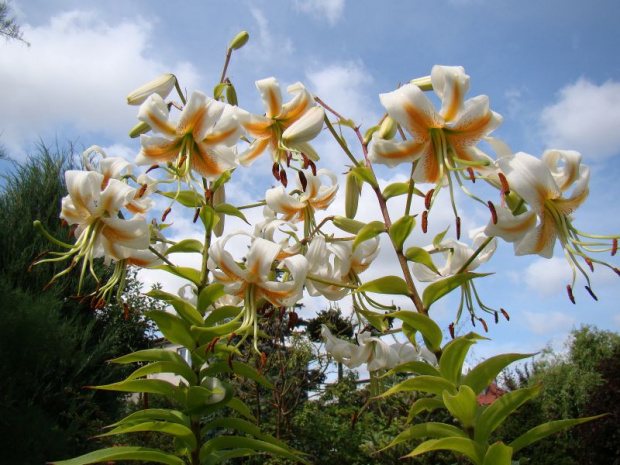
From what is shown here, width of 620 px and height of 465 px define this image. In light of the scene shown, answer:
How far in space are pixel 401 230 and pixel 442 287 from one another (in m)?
0.09

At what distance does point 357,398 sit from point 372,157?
377 cm

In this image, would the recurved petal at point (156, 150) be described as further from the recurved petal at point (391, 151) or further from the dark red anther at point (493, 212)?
the dark red anther at point (493, 212)

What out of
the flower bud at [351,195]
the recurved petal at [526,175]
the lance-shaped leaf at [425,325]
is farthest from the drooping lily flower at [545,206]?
the flower bud at [351,195]

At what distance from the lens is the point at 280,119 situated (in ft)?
2.62

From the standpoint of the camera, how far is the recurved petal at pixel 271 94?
77 centimetres

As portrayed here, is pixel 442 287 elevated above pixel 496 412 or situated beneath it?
elevated above

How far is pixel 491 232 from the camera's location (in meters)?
0.56

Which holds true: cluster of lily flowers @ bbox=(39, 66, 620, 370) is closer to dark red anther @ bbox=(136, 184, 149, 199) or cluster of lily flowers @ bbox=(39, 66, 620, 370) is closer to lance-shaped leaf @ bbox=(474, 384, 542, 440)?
dark red anther @ bbox=(136, 184, 149, 199)

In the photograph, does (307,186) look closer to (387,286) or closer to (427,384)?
(387,286)

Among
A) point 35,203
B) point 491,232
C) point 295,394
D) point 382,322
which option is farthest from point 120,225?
point 35,203

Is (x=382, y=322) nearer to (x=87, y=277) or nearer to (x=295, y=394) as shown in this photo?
(x=295, y=394)

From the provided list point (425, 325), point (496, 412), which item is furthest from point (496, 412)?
point (425, 325)

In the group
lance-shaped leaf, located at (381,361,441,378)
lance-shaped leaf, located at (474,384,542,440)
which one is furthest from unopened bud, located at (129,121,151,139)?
lance-shaped leaf, located at (474,384,542,440)

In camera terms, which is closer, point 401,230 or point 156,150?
point 401,230
